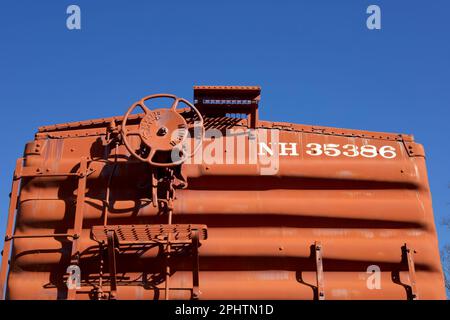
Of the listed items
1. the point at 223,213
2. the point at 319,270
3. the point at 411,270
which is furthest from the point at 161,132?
the point at 411,270

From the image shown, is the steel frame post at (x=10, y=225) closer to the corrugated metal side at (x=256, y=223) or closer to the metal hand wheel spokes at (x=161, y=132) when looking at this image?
the corrugated metal side at (x=256, y=223)

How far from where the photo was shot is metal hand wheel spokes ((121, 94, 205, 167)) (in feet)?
29.6

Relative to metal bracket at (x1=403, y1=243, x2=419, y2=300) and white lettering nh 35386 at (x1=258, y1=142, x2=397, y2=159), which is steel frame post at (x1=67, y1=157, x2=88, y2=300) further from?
metal bracket at (x1=403, y1=243, x2=419, y2=300)

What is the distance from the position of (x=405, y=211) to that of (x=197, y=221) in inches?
121

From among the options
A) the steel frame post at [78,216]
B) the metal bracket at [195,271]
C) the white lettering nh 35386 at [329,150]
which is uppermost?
the white lettering nh 35386 at [329,150]

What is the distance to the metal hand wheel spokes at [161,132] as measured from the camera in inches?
355

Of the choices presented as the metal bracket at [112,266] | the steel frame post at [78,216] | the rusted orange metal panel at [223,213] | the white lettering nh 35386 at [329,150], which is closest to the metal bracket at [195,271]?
the rusted orange metal panel at [223,213]

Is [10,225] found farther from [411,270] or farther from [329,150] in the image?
[411,270]

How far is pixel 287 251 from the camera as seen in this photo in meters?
8.83

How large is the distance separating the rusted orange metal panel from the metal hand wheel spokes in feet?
0.07

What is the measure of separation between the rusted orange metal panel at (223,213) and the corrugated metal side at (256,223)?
0.02m

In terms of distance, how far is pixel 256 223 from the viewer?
9.05 meters
